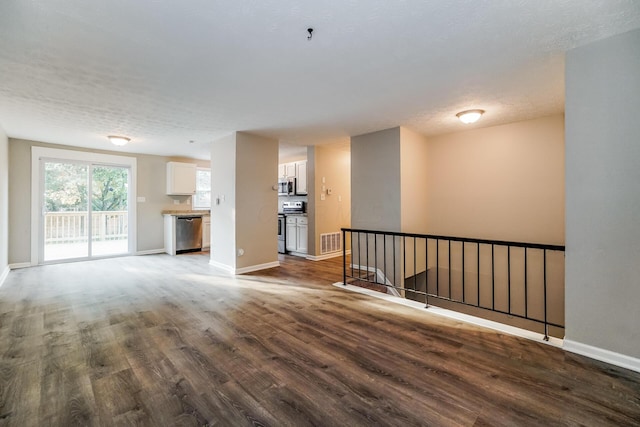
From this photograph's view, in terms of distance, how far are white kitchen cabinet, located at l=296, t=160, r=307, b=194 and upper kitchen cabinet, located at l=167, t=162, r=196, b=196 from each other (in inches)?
104

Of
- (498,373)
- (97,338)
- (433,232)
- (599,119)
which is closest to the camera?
(498,373)

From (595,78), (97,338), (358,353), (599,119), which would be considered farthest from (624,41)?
(97,338)

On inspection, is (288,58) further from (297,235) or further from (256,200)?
(297,235)

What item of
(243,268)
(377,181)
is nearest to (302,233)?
(243,268)

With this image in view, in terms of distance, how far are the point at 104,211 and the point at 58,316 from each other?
3.92m

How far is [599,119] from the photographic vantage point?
216cm

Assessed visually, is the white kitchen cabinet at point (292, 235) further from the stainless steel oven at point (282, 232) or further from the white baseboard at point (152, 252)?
the white baseboard at point (152, 252)

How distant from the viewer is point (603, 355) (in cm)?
215

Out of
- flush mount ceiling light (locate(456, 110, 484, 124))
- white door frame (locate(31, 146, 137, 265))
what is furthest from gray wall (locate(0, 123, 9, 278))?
flush mount ceiling light (locate(456, 110, 484, 124))

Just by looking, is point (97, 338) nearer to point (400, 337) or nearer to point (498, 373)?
point (400, 337)

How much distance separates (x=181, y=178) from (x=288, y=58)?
5.63 m

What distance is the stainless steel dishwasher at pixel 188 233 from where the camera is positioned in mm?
6770

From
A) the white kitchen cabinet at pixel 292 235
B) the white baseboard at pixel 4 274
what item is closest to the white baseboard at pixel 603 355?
the white kitchen cabinet at pixel 292 235

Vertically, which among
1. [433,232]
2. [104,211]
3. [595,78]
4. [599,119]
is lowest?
[433,232]
